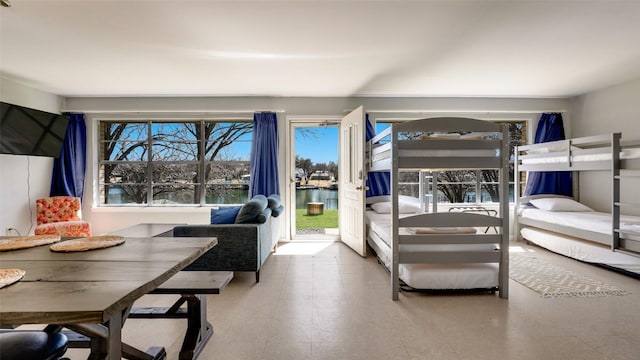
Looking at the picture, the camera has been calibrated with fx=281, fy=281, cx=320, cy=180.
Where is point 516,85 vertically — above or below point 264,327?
above

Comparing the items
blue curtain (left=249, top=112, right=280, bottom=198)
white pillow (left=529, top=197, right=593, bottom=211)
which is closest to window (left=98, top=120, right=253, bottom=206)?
blue curtain (left=249, top=112, right=280, bottom=198)

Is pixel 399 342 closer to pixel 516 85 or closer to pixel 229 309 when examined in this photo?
pixel 229 309

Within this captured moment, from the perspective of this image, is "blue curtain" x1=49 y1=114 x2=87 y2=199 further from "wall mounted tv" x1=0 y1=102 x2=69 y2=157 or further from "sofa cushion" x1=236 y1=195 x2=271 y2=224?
"sofa cushion" x1=236 y1=195 x2=271 y2=224

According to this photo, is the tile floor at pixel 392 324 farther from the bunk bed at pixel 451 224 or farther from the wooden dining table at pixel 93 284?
the wooden dining table at pixel 93 284

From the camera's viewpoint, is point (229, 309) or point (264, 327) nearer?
point (264, 327)

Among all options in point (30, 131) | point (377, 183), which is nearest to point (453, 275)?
point (377, 183)

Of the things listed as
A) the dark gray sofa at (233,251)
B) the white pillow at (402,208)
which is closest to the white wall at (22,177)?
the dark gray sofa at (233,251)

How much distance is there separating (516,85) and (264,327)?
14.3 feet

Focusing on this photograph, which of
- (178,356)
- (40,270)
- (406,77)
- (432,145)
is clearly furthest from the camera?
(406,77)

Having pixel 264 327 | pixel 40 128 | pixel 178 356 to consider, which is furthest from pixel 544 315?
pixel 40 128

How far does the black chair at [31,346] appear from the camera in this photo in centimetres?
95

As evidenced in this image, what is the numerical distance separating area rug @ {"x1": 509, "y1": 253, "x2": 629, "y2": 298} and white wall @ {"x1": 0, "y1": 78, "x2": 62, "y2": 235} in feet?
20.3

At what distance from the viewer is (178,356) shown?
168 centimetres

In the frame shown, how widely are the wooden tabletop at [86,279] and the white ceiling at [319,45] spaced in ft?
5.80
